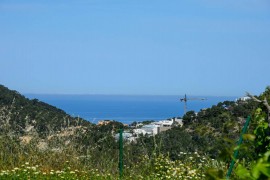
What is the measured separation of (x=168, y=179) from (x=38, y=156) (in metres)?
2.35

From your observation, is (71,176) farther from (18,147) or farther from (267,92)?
(267,92)

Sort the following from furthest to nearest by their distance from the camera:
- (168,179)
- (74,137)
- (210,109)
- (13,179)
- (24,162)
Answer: (210,109) → (74,137) → (24,162) → (168,179) → (13,179)

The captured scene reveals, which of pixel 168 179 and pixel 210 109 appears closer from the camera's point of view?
pixel 168 179

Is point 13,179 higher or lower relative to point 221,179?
lower

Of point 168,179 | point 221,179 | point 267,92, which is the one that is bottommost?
point 168,179

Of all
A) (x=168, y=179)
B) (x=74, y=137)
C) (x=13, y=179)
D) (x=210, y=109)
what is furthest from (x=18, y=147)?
(x=210, y=109)

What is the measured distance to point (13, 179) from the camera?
866cm

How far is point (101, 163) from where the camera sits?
10.4 m

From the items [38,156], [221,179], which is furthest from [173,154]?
[221,179]

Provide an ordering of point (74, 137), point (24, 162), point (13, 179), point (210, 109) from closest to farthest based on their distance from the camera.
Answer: point (13, 179) < point (24, 162) < point (74, 137) < point (210, 109)

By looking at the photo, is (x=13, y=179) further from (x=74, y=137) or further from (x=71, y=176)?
(x=74, y=137)

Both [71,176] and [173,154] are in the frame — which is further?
[173,154]

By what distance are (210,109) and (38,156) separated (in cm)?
876

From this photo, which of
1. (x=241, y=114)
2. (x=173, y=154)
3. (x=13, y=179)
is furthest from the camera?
(x=241, y=114)
